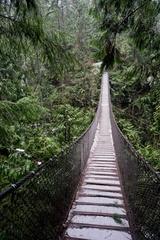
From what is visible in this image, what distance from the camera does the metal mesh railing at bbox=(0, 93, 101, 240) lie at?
166 cm

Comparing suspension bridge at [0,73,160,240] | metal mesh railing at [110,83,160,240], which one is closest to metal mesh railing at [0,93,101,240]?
suspension bridge at [0,73,160,240]

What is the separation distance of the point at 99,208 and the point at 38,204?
5.03 feet

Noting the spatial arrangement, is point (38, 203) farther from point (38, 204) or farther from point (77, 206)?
point (77, 206)

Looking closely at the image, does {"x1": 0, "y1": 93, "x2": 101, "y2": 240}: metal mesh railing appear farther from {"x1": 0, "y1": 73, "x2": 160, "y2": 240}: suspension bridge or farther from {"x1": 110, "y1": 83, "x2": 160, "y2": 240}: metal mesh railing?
{"x1": 110, "y1": 83, "x2": 160, "y2": 240}: metal mesh railing

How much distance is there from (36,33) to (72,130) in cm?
862

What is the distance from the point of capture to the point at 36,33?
2680 millimetres

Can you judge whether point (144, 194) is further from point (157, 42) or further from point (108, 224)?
Result: point (157, 42)

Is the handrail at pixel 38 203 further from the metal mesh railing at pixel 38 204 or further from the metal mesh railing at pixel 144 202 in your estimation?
the metal mesh railing at pixel 144 202

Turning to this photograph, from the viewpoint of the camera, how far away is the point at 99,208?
11.8 ft

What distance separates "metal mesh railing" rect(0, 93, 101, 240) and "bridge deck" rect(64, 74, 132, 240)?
0.59 ft

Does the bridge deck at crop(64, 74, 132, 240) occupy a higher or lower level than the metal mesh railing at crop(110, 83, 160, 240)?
lower

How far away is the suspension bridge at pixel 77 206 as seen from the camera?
6.01 ft

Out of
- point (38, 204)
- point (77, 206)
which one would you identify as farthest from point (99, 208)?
point (38, 204)

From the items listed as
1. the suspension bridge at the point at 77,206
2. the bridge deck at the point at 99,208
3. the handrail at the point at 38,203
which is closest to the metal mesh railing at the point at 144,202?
the suspension bridge at the point at 77,206
